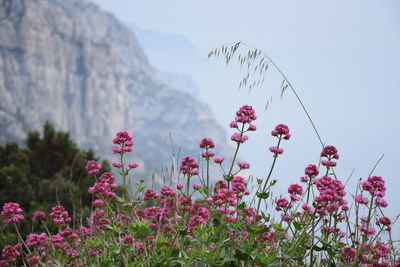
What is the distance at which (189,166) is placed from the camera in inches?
170

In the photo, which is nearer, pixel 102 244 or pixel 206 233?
pixel 206 233

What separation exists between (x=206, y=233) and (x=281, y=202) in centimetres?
106

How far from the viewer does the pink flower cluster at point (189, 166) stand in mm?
4277

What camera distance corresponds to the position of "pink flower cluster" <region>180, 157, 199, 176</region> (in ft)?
14.0

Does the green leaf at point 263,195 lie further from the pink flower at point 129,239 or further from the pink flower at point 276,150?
the pink flower at point 129,239

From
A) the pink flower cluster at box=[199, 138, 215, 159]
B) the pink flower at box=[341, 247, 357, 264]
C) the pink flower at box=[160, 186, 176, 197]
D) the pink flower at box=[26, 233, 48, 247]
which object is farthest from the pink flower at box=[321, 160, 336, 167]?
the pink flower at box=[26, 233, 48, 247]

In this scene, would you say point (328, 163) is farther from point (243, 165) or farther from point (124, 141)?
point (124, 141)

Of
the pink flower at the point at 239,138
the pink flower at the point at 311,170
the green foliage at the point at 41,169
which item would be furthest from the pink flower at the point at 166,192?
the green foliage at the point at 41,169

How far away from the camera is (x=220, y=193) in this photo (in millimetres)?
3287

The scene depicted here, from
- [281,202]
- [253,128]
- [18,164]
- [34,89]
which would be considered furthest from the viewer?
[34,89]

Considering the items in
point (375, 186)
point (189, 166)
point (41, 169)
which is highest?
point (375, 186)

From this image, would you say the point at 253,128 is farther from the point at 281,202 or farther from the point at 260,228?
the point at 260,228

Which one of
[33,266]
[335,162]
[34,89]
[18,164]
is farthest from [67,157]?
[34,89]

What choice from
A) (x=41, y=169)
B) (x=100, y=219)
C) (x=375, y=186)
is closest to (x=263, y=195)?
(x=375, y=186)
